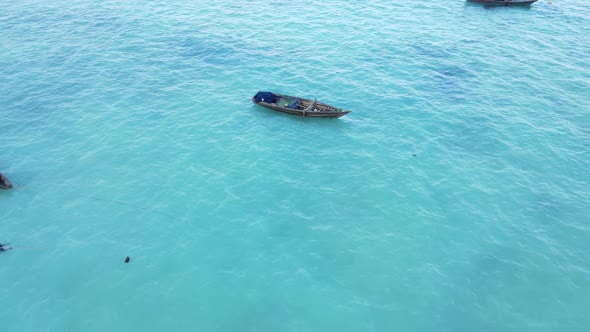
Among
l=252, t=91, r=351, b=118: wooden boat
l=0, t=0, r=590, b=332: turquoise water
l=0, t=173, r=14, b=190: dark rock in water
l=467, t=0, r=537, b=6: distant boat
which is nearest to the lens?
l=0, t=0, r=590, b=332: turquoise water

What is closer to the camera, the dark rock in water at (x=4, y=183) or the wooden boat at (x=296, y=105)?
the dark rock in water at (x=4, y=183)

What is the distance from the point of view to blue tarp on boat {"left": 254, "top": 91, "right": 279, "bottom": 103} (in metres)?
62.9

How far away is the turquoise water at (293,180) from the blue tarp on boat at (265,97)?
1837 mm

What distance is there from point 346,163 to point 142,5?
74367 millimetres

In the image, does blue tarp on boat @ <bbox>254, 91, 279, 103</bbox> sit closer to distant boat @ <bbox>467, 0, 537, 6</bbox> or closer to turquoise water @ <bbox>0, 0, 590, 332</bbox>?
turquoise water @ <bbox>0, 0, 590, 332</bbox>

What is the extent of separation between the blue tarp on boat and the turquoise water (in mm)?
1837

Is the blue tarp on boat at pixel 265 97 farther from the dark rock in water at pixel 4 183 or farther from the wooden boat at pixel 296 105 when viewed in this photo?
the dark rock in water at pixel 4 183

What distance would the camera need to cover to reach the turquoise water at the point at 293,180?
37.9 m

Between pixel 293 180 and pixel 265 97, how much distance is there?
1789 centimetres

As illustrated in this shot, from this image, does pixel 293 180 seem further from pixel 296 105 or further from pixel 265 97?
pixel 265 97

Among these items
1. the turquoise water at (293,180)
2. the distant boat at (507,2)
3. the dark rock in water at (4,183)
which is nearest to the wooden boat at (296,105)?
the turquoise water at (293,180)

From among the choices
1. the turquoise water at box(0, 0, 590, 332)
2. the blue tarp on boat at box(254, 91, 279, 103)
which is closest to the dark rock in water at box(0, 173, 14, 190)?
the turquoise water at box(0, 0, 590, 332)

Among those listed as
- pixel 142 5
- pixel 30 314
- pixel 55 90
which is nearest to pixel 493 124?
pixel 30 314

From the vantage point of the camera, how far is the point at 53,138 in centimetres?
5706
